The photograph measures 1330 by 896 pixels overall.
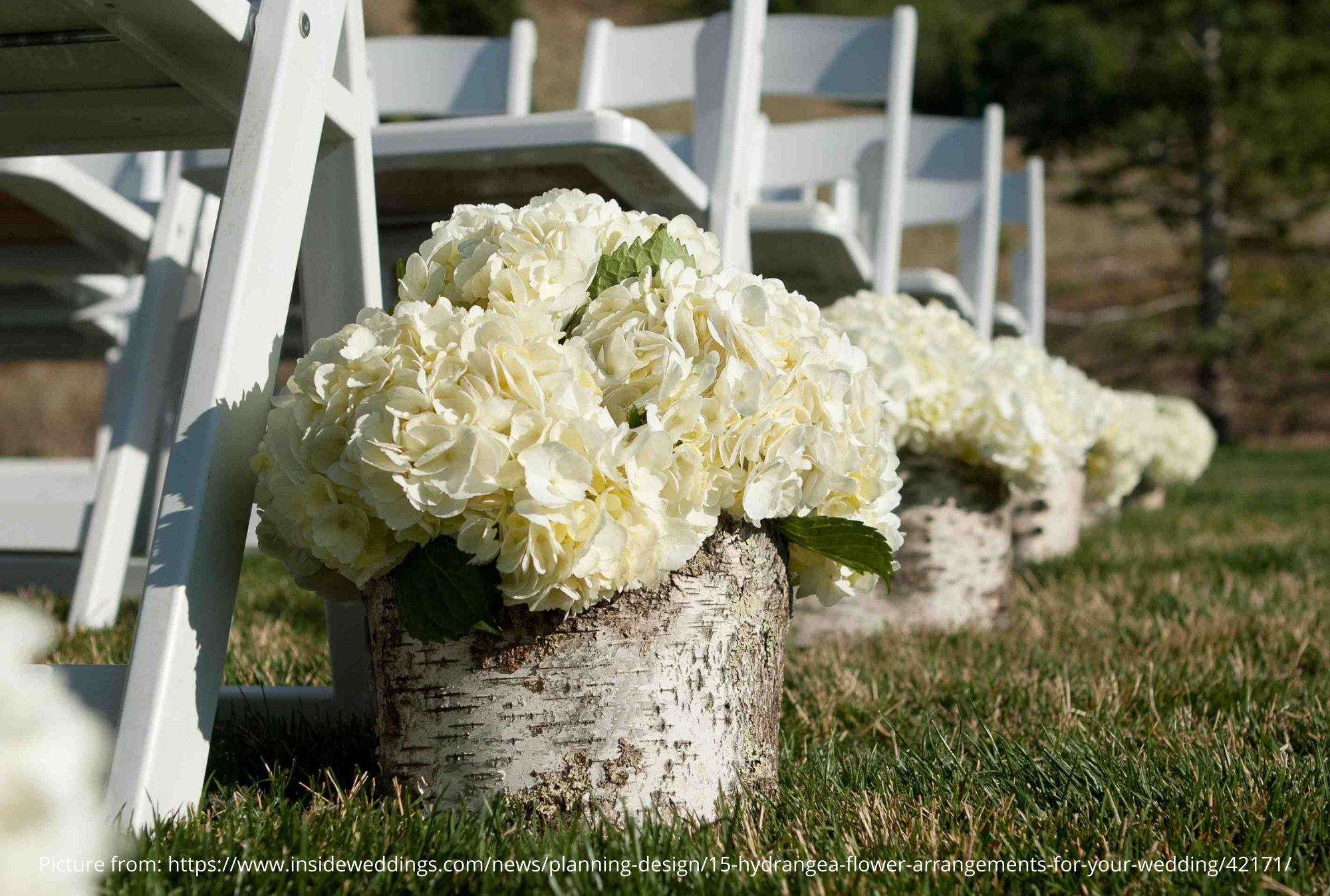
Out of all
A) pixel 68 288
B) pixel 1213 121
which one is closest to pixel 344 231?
pixel 68 288

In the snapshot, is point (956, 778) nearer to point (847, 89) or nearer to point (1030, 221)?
point (847, 89)

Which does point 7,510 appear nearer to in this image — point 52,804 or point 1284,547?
point 52,804

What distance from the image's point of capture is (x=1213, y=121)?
17656 mm

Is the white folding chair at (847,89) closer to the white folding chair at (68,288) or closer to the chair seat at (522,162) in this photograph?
the chair seat at (522,162)

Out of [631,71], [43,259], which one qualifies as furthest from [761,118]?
[43,259]

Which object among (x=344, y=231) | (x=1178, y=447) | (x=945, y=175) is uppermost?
(x=945, y=175)

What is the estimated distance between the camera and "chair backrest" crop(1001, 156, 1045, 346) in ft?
21.0

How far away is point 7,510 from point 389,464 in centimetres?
218

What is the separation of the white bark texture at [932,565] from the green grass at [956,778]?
125 millimetres

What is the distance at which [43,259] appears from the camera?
2771 millimetres

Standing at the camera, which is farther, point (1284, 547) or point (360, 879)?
point (1284, 547)

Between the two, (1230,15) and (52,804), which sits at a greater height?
(1230,15)

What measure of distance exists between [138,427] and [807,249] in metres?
1.80

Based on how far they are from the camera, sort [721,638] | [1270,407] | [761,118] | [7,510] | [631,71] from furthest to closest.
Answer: [1270,407]
[761,118]
[631,71]
[7,510]
[721,638]
